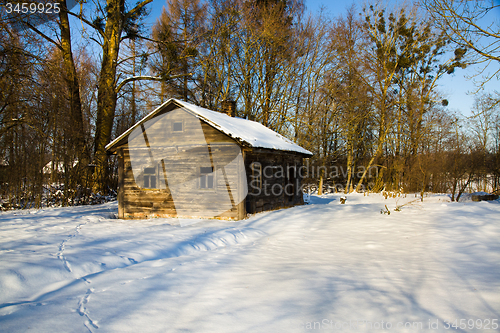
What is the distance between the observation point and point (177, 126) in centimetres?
1180

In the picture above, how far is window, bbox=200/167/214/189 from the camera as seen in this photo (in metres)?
11.5

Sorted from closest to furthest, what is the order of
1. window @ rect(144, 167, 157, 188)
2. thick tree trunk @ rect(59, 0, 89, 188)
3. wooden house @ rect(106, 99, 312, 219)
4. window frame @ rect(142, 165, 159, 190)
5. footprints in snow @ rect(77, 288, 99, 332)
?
footprints in snow @ rect(77, 288, 99, 332)
wooden house @ rect(106, 99, 312, 219)
window frame @ rect(142, 165, 159, 190)
window @ rect(144, 167, 157, 188)
thick tree trunk @ rect(59, 0, 89, 188)

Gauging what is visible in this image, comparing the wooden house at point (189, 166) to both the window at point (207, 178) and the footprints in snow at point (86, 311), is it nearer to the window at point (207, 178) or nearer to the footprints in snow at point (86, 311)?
the window at point (207, 178)

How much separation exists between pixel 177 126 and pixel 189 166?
5.56 feet

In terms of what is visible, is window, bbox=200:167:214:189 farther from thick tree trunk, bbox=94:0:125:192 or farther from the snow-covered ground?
thick tree trunk, bbox=94:0:125:192

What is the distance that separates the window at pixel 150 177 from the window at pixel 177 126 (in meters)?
1.92

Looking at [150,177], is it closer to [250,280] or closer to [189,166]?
[189,166]

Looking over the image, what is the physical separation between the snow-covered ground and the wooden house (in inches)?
110

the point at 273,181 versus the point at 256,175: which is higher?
the point at 256,175

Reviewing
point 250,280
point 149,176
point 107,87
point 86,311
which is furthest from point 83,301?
point 107,87

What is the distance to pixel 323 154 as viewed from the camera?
90.4ft

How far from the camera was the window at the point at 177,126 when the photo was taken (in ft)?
38.5

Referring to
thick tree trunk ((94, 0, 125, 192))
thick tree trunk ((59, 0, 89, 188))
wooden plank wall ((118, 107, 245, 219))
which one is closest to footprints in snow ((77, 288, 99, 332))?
wooden plank wall ((118, 107, 245, 219))

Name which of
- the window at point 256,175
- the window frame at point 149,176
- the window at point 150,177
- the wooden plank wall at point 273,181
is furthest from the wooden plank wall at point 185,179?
the window at point 256,175
